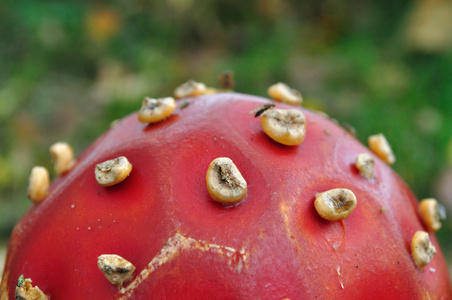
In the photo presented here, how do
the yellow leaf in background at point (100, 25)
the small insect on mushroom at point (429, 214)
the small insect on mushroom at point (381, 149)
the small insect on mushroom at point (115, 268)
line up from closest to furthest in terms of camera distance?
the small insect on mushroom at point (115, 268) < the small insect on mushroom at point (429, 214) < the small insect on mushroom at point (381, 149) < the yellow leaf in background at point (100, 25)

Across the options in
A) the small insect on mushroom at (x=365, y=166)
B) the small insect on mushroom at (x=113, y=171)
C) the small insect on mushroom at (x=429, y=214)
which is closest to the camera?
the small insect on mushroom at (x=113, y=171)

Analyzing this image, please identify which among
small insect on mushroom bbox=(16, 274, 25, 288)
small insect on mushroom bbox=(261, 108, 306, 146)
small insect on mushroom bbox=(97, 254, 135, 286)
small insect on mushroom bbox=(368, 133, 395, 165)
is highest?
small insect on mushroom bbox=(261, 108, 306, 146)

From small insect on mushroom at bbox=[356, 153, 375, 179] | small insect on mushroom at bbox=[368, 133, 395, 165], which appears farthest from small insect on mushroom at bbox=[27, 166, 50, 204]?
small insect on mushroom at bbox=[368, 133, 395, 165]

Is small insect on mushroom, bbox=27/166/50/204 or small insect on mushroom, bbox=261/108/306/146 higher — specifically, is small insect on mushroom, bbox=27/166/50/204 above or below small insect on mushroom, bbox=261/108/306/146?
below

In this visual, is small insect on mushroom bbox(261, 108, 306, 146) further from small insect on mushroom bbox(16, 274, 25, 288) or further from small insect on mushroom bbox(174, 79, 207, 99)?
small insect on mushroom bbox(16, 274, 25, 288)

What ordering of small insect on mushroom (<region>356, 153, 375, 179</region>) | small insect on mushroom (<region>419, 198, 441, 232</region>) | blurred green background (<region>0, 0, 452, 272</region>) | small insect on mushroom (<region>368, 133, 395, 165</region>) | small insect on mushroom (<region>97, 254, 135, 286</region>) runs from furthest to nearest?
1. blurred green background (<region>0, 0, 452, 272</region>)
2. small insect on mushroom (<region>368, 133, 395, 165</region>)
3. small insect on mushroom (<region>419, 198, 441, 232</region>)
4. small insect on mushroom (<region>356, 153, 375, 179</region>)
5. small insect on mushroom (<region>97, 254, 135, 286</region>)

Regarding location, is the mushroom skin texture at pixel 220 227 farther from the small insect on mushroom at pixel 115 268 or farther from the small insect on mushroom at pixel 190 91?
the small insect on mushroom at pixel 190 91

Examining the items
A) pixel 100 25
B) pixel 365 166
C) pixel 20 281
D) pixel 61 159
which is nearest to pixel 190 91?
pixel 61 159

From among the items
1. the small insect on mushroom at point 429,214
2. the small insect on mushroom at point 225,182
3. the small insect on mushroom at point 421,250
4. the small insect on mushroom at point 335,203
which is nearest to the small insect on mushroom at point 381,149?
the small insect on mushroom at point 429,214
